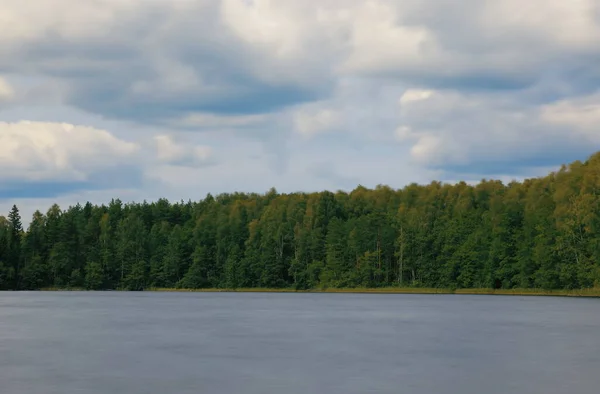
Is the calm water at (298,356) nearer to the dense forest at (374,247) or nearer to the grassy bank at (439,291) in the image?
the grassy bank at (439,291)

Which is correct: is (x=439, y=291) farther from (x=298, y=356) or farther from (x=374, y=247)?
(x=298, y=356)

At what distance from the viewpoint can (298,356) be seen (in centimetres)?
4175

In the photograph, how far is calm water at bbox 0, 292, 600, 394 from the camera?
105ft

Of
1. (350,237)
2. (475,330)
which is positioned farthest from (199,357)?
(350,237)

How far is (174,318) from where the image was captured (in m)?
73.8

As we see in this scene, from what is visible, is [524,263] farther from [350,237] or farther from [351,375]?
[351,375]

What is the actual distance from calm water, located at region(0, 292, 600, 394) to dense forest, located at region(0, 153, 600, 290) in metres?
68.1

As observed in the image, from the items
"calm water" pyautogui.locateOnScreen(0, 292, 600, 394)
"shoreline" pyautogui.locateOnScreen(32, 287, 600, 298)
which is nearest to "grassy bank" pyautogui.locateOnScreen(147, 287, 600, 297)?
"shoreline" pyautogui.locateOnScreen(32, 287, 600, 298)

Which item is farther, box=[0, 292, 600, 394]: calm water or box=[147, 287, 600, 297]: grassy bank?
box=[147, 287, 600, 297]: grassy bank

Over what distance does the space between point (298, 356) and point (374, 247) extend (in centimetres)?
13125

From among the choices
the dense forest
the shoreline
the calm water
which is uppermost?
the dense forest

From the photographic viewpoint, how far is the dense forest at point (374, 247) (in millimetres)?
135250

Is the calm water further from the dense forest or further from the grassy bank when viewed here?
the dense forest

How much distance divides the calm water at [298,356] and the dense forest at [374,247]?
68.1 meters
